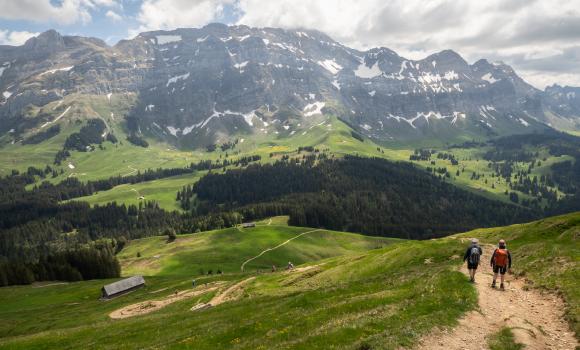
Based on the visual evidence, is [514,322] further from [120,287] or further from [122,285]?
[122,285]

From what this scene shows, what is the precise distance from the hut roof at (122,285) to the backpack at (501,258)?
4023 inches

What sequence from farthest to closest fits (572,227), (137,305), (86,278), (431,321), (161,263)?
(161,263) → (86,278) → (137,305) → (572,227) → (431,321)

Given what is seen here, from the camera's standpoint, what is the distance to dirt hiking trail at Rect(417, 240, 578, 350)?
24312 millimetres

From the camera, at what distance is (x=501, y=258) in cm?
3569

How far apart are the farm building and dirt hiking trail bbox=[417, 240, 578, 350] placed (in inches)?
3958

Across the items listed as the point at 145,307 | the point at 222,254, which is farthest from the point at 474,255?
the point at 222,254

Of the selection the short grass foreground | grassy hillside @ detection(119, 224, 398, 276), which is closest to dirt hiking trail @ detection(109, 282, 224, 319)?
the short grass foreground

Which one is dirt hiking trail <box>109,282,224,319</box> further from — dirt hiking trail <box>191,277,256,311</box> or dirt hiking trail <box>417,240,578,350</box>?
dirt hiking trail <box>417,240,578,350</box>

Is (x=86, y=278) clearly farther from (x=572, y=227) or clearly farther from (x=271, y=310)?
(x=572, y=227)

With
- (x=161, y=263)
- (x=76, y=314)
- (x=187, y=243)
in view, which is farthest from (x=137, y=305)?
(x=187, y=243)

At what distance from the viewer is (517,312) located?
30.1 metres

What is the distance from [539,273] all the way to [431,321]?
2020 cm

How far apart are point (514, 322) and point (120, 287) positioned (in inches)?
4286

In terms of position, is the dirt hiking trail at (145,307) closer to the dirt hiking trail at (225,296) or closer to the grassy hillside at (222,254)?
the dirt hiking trail at (225,296)
